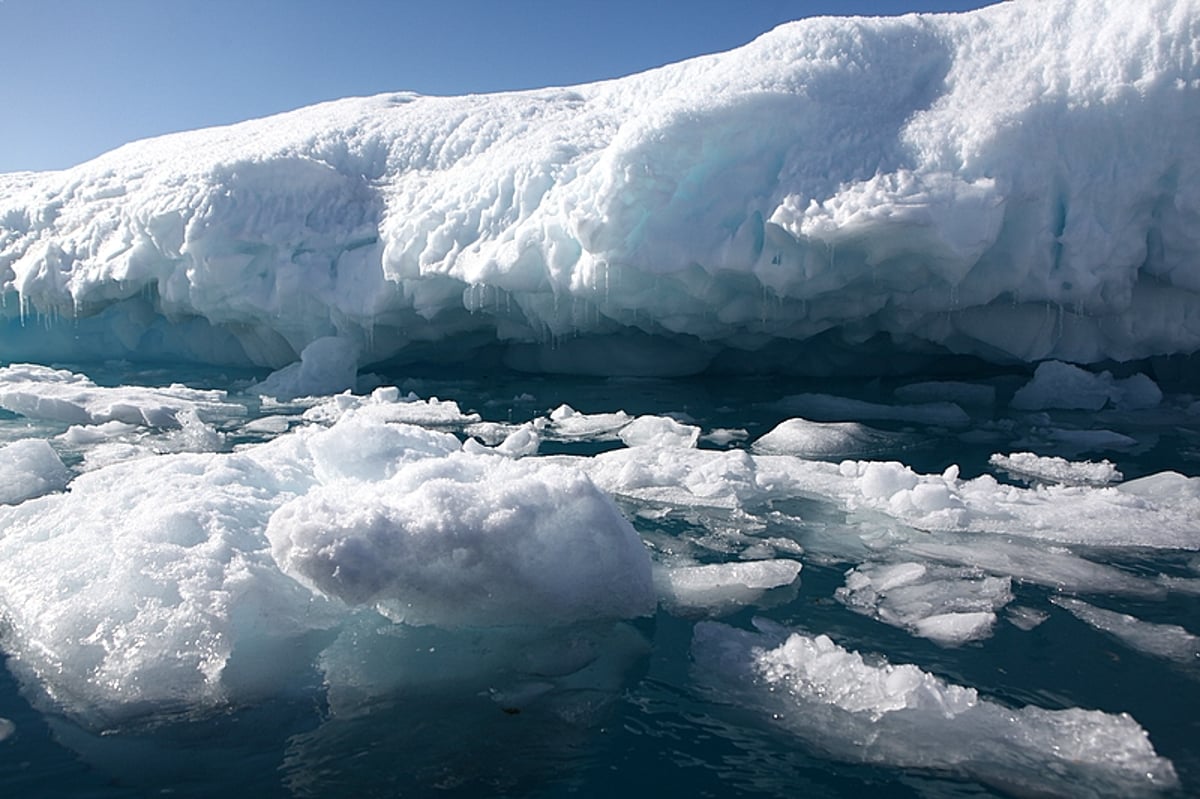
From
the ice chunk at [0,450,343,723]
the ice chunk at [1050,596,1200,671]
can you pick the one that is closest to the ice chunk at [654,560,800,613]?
the ice chunk at [1050,596,1200,671]

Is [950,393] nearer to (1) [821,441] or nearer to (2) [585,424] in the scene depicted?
(1) [821,441]

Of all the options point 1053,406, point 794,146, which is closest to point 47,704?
point 794,146

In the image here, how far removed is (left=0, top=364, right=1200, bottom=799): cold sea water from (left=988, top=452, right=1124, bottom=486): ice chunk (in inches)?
44.8

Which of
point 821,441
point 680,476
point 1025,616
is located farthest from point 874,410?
point 1025,616

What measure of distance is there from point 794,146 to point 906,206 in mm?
1396

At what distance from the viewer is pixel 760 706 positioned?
108 inches

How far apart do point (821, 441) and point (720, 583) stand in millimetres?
3392

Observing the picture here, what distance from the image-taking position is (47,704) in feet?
8.98

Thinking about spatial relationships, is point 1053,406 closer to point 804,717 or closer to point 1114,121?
point 1114,121

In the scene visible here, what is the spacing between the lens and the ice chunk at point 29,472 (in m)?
5.22

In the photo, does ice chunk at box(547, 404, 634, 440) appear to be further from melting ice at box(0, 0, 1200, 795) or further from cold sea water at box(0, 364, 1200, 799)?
cold sea water at box(0, 364, 1200, 799)

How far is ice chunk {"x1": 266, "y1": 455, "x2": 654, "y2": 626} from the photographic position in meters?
3.00

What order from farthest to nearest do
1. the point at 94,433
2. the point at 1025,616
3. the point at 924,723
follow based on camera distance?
the point at 94,433 → the point at 1025,616 → the point at 924,723

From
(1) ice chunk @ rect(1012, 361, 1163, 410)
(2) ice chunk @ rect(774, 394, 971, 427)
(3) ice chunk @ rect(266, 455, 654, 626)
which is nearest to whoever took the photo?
Answer: (3) ice chunk @ rect(266, 455, 654, 626)
